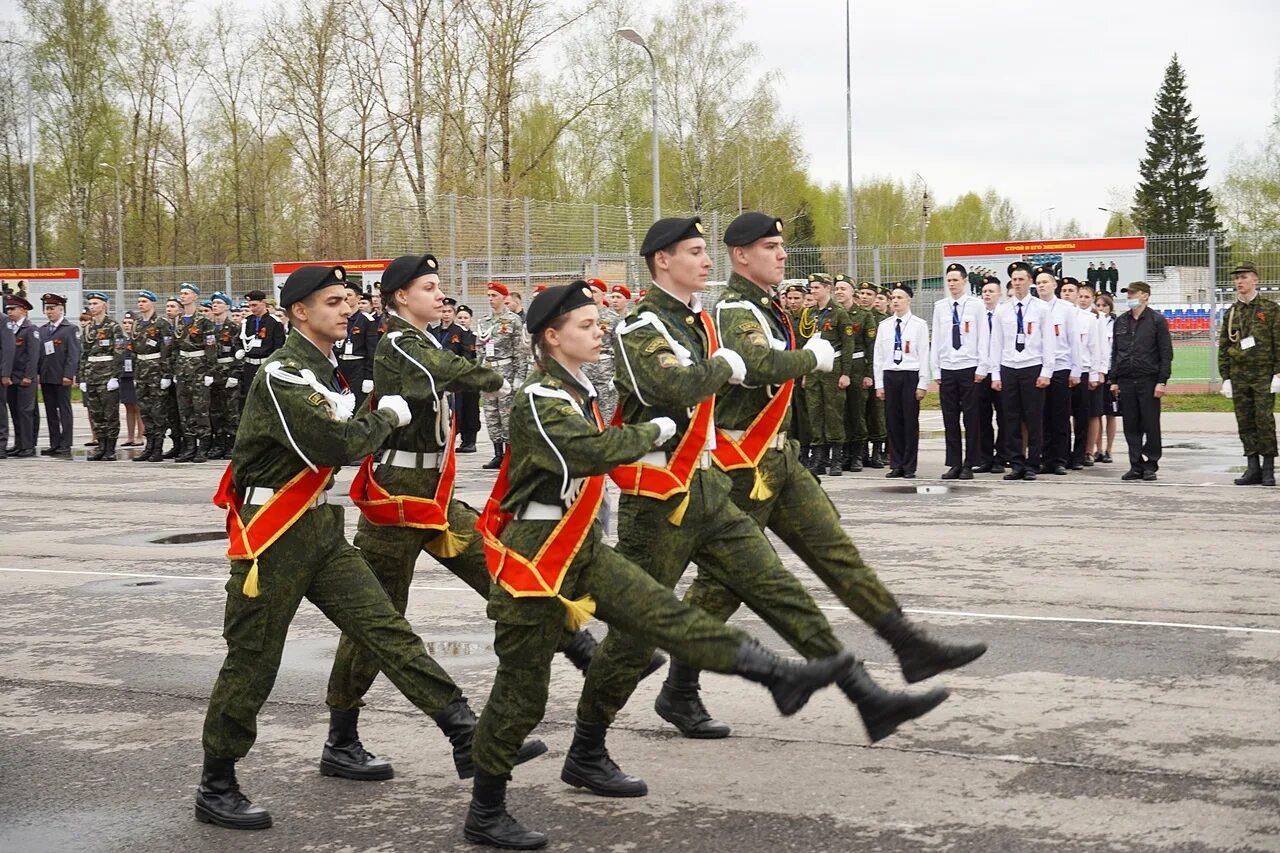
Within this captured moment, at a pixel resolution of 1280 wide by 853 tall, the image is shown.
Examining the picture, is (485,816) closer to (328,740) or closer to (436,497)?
(328,740)

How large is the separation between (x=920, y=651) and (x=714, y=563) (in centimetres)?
89

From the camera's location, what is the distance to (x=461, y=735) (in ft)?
18.2

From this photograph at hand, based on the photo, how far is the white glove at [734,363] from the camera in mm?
5520

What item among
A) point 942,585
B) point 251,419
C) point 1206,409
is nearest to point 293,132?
point 1206,409

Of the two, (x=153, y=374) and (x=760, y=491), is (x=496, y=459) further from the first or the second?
(x=760, y=491)

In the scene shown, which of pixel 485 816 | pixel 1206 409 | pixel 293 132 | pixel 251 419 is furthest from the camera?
pixel 293 132

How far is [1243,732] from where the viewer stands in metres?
6.10

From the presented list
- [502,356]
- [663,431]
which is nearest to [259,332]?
[502,356]

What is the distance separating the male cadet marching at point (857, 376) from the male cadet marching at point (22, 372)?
34.5ft

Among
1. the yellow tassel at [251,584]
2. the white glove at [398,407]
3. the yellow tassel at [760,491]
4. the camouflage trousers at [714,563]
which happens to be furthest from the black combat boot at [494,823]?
the yellow tassel at [760,491]

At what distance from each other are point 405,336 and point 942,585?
14.8 ft

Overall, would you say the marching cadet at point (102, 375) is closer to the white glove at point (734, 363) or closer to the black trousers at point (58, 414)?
the black trousers at point (58, 414)

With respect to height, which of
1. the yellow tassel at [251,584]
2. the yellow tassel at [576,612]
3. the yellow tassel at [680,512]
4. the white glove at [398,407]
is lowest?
the yellow tassel at [576,612]

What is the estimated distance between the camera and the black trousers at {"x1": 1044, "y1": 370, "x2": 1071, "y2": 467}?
55.4 feet
